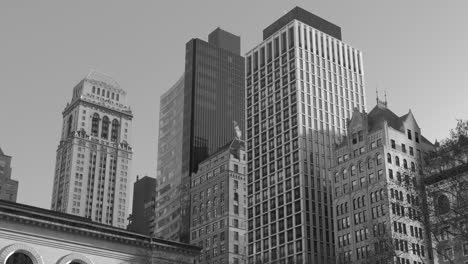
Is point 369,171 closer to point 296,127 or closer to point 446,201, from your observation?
point 296,127

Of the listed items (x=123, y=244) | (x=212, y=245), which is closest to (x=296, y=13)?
(x=212, y=245)

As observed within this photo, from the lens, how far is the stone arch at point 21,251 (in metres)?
68.1

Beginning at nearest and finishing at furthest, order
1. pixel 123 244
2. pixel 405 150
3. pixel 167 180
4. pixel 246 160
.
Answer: pixel 123 244 → pixel 405 150 → pixel 246 160 → pixel 167 180

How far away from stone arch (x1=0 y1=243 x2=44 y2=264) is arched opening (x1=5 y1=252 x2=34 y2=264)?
0.27m

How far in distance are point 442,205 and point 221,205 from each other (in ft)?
382

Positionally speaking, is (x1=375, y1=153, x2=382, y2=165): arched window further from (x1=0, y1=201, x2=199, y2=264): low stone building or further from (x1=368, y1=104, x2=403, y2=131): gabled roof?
(x1=0, y1=201, x2=199, y2=264): low stone building

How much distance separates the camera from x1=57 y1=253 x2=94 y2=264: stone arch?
72062 mm

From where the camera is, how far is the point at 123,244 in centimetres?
7700

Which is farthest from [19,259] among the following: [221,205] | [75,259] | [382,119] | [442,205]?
[221,205]

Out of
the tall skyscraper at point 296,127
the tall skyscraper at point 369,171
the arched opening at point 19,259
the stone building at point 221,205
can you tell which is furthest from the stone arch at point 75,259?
the stone building at point 221,205

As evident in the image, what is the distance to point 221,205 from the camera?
546ft

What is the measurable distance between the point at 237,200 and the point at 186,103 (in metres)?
42.8

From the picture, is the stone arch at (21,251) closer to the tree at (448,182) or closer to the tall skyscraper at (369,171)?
the tree at (448,182)

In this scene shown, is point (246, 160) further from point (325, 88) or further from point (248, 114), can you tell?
point (325, 88)
